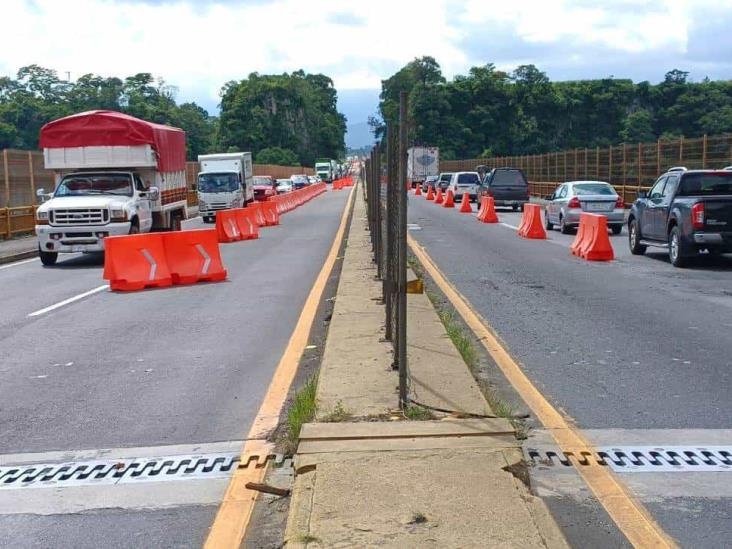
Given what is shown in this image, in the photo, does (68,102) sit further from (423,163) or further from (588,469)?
(588,469)

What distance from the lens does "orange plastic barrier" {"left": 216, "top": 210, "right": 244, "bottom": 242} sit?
2569cm

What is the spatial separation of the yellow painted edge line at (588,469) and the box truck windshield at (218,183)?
2893cm

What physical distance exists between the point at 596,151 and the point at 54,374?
3972 centimetres

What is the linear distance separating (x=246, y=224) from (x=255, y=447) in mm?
21283

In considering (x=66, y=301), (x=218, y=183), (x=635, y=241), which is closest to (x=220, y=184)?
(x=218, y=183)

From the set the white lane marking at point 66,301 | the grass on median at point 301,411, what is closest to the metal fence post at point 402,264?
the grass on median at point 301,411

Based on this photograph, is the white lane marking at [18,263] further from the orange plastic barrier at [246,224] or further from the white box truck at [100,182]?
the orange plastic barrier at [246,224]

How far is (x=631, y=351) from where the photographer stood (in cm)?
929

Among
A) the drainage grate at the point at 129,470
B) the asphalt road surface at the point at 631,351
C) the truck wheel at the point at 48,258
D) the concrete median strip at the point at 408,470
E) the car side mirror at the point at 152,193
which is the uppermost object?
the car side mirror at the point at 152,193

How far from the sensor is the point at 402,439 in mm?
5742

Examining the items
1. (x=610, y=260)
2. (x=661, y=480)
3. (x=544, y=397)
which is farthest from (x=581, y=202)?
(x=661, y=480)

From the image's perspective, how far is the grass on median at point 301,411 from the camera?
6254mm

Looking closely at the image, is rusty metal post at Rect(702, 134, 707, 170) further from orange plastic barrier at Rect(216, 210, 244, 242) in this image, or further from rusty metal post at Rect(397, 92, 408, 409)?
rusty metal post at Rect(397, 92, 408, 409)

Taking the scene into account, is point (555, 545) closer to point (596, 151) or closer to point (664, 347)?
point (664, 347)
